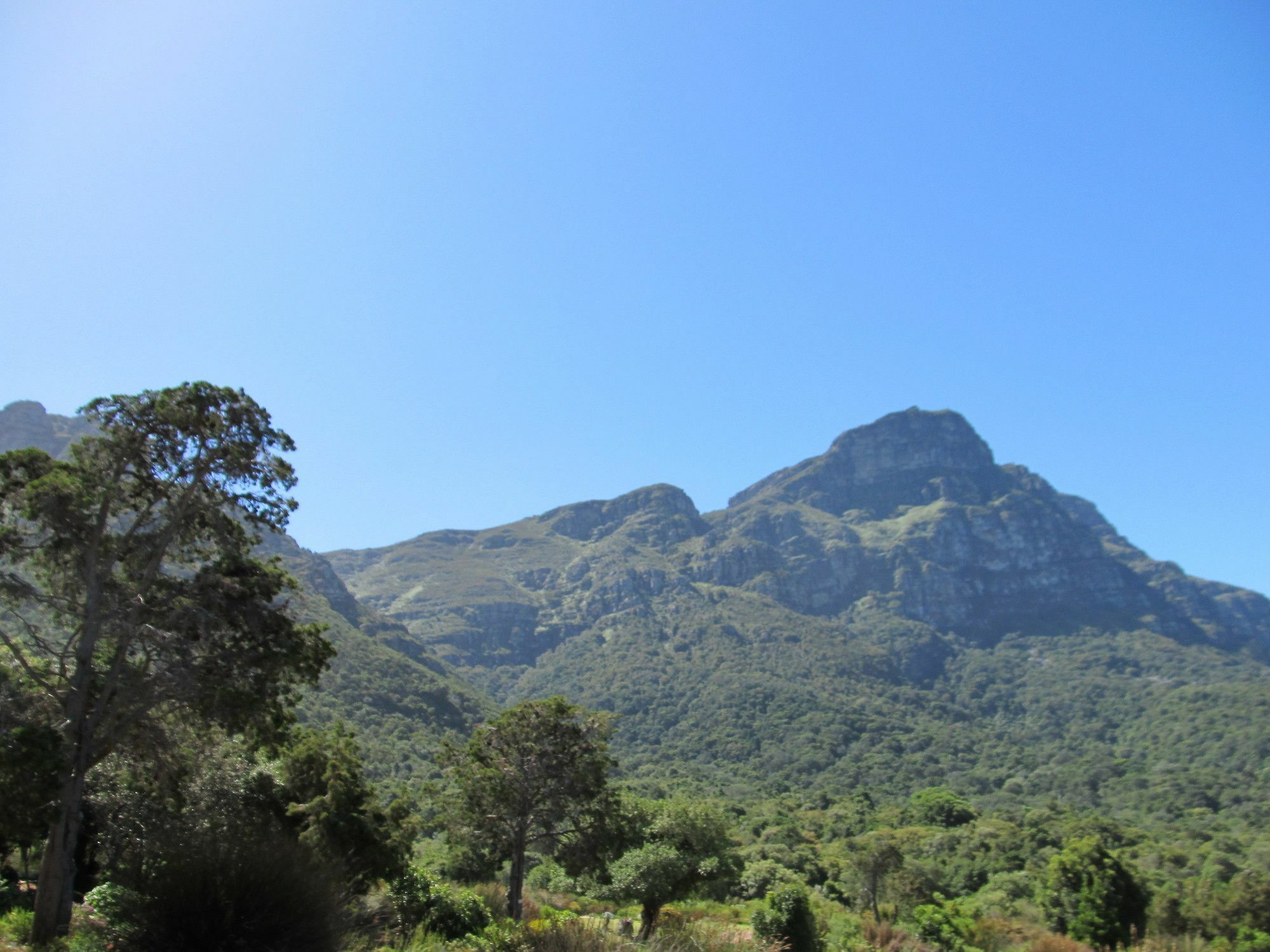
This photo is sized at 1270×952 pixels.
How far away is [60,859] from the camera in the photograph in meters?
11.1

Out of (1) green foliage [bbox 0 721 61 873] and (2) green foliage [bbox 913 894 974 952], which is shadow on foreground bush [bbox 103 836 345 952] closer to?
(1) green foliage [bbox 0 721 61 873]

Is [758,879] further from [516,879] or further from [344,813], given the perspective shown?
[344,813]

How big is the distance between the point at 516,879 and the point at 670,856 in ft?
15.5

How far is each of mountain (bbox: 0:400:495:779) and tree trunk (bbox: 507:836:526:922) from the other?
33.4m

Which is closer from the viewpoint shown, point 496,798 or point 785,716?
point 496,798

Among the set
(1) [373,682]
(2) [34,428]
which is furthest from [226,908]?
(2) [34,428]

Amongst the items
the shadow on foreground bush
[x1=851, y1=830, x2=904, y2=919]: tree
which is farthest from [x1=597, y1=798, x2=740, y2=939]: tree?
[x1=851, y1=830, x2=904, y2=919]: tree

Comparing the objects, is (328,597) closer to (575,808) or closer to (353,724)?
(353,724)

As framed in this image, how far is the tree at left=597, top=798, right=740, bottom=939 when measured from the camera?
20.6 metres

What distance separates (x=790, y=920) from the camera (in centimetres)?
1888

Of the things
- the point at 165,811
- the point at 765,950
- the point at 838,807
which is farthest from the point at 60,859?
the point at 838,807

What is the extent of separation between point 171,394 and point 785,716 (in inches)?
5748

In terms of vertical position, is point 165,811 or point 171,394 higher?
point 171,394

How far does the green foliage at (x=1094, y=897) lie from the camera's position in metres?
31.6
